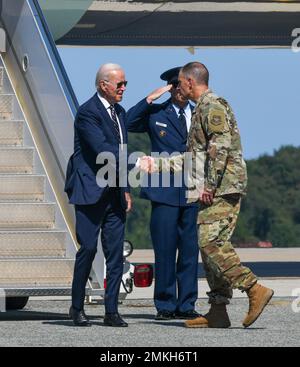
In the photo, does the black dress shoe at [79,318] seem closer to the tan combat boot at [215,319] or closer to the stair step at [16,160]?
the tan combat boot at [215,319]

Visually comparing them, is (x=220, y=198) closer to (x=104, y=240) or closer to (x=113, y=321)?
(x=104, y=240)

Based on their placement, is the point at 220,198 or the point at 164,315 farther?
the point at 164,315

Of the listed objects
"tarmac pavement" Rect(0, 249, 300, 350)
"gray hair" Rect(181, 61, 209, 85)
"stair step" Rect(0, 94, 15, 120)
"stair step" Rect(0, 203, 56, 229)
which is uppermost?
"gray hair" Rect(181, 61, 209, 85)

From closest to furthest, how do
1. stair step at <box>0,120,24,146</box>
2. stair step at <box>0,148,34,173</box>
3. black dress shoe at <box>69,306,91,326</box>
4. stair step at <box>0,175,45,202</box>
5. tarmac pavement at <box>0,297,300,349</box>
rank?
tarmac pavement at <box>0,297,300,349</box>
black dress shoe at <box>69,306,91,326</box>
stair step at <box>0,175,45,202</box>
stair step at <box>0,148,34,173</box>
stair step at <box>0,120,24,146</box>

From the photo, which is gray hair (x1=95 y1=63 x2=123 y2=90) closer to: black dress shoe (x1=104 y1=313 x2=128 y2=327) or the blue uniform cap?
the blue uniform cap

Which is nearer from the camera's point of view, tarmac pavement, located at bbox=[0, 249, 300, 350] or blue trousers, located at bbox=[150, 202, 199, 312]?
tarmac pavement, located at bbox=[0, 249, 300, 350]

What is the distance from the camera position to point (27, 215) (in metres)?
12.4

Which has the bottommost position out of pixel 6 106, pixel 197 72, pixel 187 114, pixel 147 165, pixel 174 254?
pixel 174 254

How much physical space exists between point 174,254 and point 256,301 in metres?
1.54

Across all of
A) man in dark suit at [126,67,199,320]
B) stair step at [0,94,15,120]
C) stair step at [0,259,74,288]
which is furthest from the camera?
stair step at [0,94,15,120]

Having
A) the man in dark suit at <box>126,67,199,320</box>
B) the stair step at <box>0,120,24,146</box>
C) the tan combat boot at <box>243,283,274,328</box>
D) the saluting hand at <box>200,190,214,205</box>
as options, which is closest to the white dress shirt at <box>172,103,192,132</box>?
the man in dark suit at <box>126,67,199,320</box>

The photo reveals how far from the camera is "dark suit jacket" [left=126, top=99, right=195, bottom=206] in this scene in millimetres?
11805

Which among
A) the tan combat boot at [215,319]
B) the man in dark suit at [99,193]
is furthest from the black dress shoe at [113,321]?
the tan combat boot at [215,319]

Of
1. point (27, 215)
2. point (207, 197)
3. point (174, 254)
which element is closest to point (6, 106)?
point (27, 215)
